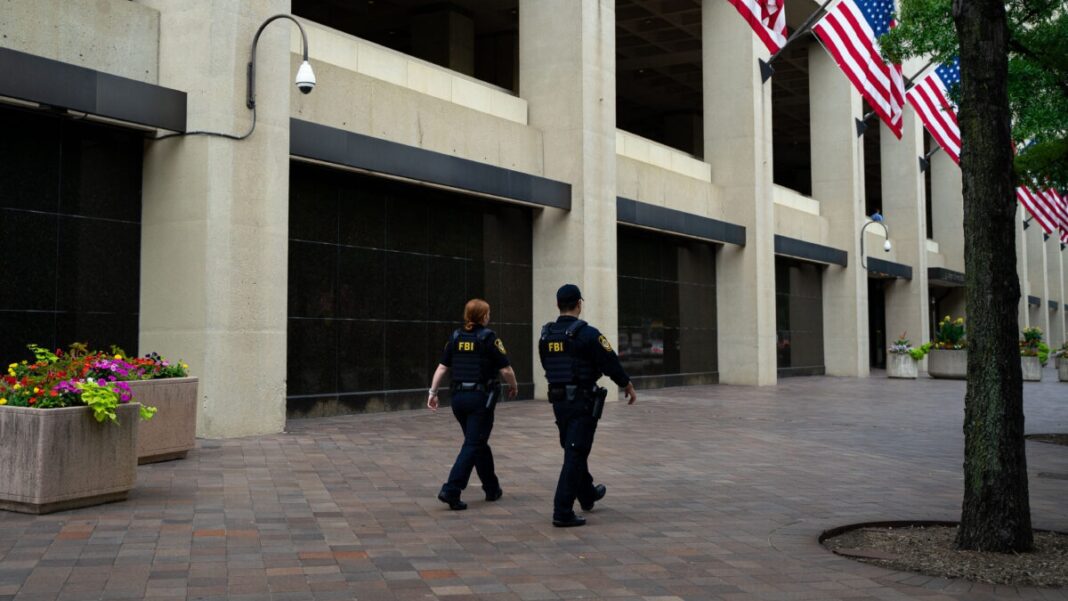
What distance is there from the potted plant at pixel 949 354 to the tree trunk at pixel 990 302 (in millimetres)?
26081

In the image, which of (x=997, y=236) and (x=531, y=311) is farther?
(x=531, y=311)

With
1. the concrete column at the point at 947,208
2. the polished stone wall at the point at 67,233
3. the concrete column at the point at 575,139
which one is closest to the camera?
the polished stone wall at the point at 67,233

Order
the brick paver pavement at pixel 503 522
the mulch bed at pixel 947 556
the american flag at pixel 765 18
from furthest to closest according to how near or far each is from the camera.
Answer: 1. the american flag at pixel 765 18
2. the mulch bed at pixel 947 556
3. the brick paver pavement at pixel 503 522

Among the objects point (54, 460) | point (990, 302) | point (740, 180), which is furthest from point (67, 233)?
point (740, 180)

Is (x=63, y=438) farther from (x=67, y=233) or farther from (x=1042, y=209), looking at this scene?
(x=1042, y=209)

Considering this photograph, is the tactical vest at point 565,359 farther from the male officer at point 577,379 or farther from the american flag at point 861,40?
the american flag at point 861,40

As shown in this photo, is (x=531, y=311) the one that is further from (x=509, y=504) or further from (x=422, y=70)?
(x=509, y=504)

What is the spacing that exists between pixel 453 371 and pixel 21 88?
6.65 m

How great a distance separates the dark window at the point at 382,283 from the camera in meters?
14.9

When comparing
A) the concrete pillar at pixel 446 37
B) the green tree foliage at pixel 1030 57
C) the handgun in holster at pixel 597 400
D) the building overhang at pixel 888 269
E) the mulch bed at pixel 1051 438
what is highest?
the concrete pillar at pixel 446 37

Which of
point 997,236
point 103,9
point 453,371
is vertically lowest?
point 453,371

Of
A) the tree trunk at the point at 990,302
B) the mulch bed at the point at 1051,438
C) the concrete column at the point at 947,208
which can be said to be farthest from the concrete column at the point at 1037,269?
the tree trunk at the point at 990,302

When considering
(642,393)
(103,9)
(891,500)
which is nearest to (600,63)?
(642,393)

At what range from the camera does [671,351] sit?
990 inches
